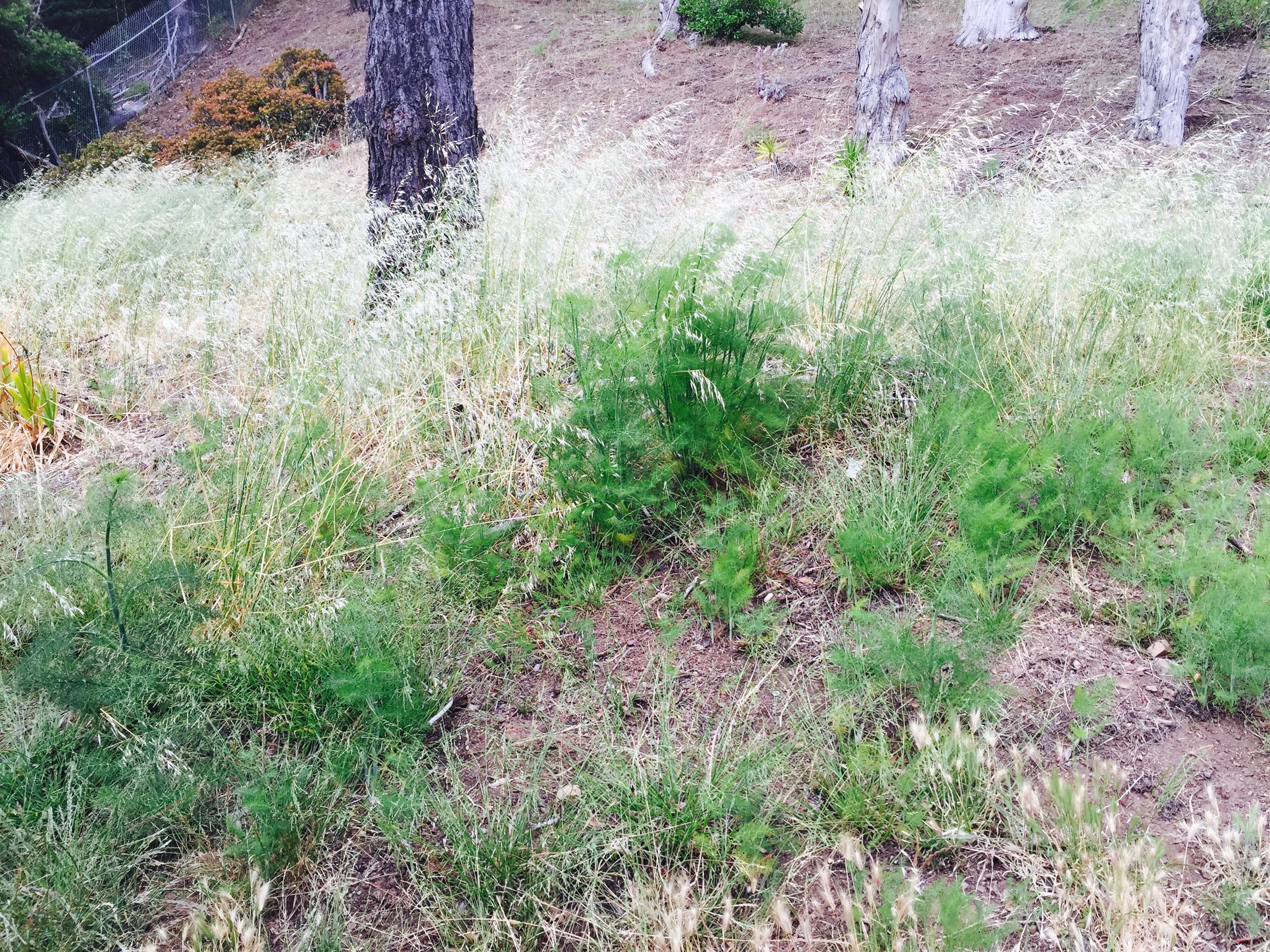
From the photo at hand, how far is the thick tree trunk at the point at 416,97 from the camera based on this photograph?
13.8 ft

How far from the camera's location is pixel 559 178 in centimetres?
382

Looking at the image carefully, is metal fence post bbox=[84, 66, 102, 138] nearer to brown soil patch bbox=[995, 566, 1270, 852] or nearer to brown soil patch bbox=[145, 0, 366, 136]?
brown soil patch bbox=[145, 0, 366, 136]

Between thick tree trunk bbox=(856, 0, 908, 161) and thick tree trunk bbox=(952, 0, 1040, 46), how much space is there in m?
5.61

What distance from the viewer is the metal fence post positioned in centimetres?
1473

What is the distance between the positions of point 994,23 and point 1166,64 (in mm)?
5363

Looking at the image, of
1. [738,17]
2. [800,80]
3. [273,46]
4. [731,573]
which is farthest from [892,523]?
[273,46]

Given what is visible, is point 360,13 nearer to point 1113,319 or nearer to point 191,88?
point 191,88

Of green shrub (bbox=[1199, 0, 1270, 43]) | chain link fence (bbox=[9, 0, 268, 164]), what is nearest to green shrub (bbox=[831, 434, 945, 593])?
green shrub (bbox=[1199, 0, 1270, 43])

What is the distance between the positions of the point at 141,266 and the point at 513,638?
12.5 ft

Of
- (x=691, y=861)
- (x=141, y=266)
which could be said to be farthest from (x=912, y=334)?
(x=141, y=266)

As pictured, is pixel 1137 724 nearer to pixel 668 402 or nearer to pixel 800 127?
pixel 668 402

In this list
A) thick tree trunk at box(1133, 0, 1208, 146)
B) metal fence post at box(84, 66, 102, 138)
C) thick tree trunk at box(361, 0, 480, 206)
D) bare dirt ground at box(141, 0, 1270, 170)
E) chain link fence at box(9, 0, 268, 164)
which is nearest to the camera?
thick tree trunk at box(361, 0, 480, 206)

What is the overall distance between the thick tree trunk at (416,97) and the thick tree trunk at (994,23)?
11115 millimetres

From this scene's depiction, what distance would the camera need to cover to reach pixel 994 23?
12555 millimetres
